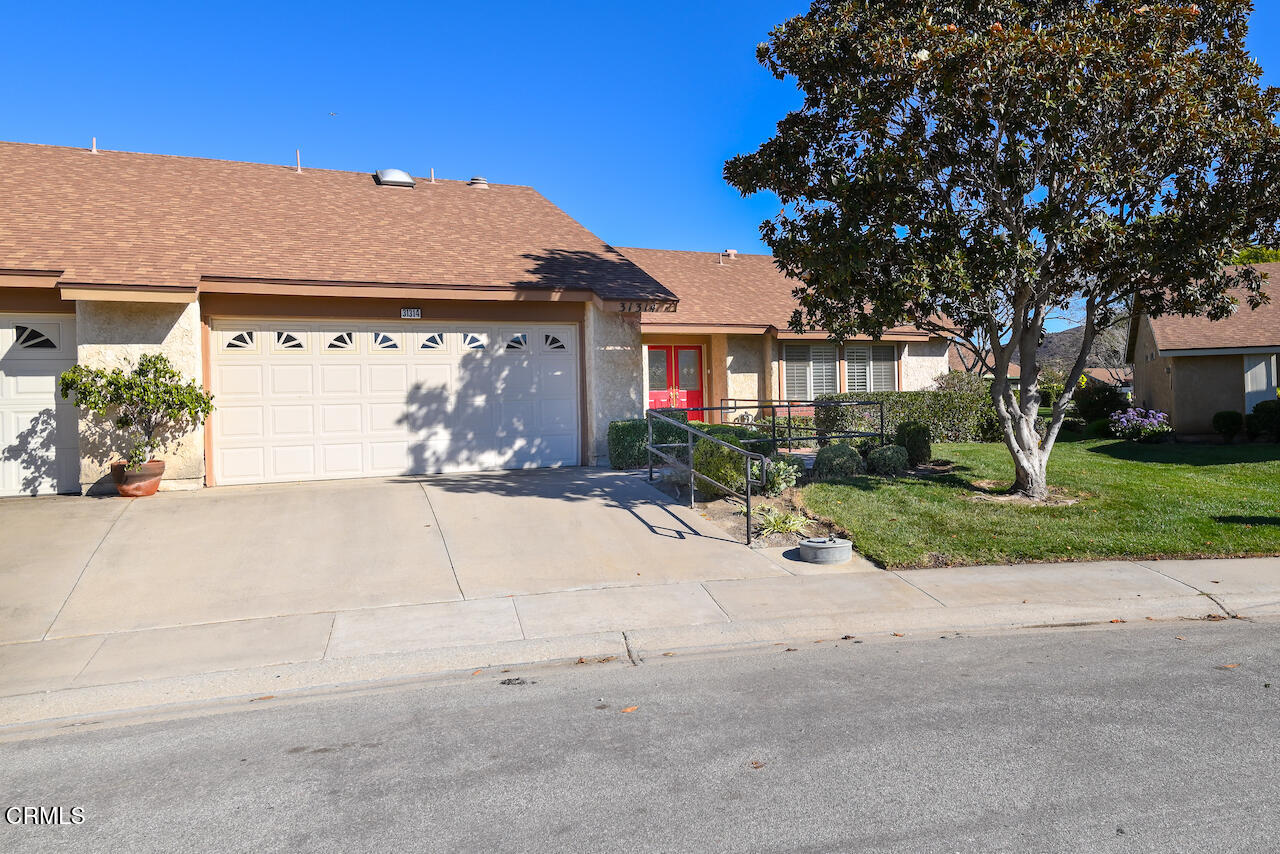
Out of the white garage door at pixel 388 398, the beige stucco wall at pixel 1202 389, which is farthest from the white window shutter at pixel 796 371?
the white garage door at pixel 388 398

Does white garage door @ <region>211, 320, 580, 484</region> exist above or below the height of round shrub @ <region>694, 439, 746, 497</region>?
above

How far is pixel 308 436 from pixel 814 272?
7582 mm

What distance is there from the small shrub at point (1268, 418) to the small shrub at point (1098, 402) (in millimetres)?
3015

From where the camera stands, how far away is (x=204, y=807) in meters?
3.61

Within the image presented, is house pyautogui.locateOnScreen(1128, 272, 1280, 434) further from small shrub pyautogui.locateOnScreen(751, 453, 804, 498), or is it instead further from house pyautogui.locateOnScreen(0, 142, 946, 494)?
house pyautogui.locateOnScreen(0, 142, 946, 494)

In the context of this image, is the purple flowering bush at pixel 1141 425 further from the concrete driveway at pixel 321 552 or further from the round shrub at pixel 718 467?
the concrete driveway at pixel 321 552

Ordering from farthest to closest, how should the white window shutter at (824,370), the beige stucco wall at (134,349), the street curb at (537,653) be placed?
the white window shutter at (824,370) → the beige stucco wall at (134,349) → the street curb at (537,653)

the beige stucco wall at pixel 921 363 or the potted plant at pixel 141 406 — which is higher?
the beige stucco wall at pixel 921 363

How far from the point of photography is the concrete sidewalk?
5340 millimetres

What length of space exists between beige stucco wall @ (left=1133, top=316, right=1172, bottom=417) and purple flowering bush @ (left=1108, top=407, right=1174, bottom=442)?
59 cm

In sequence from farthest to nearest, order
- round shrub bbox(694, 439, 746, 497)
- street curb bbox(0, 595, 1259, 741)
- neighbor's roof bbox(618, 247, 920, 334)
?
1. neighbor's roof bbox(618, 247, 920, 334)
2. round shrub bbox(694, 439, 746, 497)
3. street curb bbox(0, 595, 1259, 741)

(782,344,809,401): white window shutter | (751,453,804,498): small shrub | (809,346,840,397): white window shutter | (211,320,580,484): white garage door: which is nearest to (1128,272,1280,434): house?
(809,346,840,397): white window shutter

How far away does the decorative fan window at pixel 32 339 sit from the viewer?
10.9 metres

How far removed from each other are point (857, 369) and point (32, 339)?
17.0 meters
